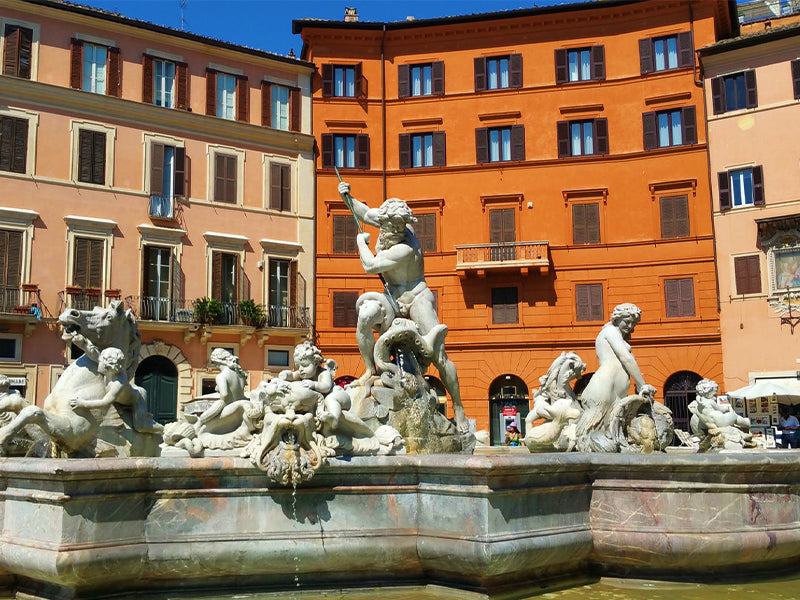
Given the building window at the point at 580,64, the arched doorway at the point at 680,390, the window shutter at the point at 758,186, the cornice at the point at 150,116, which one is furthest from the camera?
the building window at the point at 580,64

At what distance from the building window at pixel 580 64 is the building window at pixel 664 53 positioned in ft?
5.13

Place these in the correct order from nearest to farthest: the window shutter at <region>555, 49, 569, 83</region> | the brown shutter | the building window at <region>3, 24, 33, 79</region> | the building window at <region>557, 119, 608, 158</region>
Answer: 1. the building window at <region>3, 24, 33, 79</region>
2. the brown shutter
3. the building window at <region>557, 119, 608, 158</region>
4. the window shutter at <region>555, 49, 569, 83</region>

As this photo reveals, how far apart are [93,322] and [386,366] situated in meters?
3.09

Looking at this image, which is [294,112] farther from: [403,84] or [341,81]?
[403,84]

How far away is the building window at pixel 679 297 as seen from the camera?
110ft

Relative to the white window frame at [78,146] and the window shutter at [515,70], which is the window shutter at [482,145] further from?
the white window frame at [78,146]

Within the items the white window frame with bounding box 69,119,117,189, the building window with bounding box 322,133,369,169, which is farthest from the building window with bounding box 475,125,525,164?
the white window frame with bounding box 69,119,117,189

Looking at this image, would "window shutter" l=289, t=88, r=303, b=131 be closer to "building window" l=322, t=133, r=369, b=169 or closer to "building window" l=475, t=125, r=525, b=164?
"building window" l=322, t=133, r=369, b=169

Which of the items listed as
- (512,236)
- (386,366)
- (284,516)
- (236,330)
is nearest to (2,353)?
(236,330)

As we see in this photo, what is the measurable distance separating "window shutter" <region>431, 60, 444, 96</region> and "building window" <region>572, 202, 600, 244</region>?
739cm

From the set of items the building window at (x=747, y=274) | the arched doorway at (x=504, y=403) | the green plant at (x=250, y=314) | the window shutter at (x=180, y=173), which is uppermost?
the window shutter at (x=180, y=173)

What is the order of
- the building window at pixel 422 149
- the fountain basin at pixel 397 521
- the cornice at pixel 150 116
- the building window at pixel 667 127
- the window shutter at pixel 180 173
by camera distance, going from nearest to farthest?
the fountain basin at pixel 397 521 < the cornice at pixel 150 116 < the window shutter at pixel 180 173 < the building window at pixel 667 127 < the building window at pixel 422 149

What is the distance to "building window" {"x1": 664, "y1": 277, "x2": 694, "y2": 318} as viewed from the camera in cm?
3344

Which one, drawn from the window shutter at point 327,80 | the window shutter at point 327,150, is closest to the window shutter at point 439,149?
the window shutter at point 327,150
